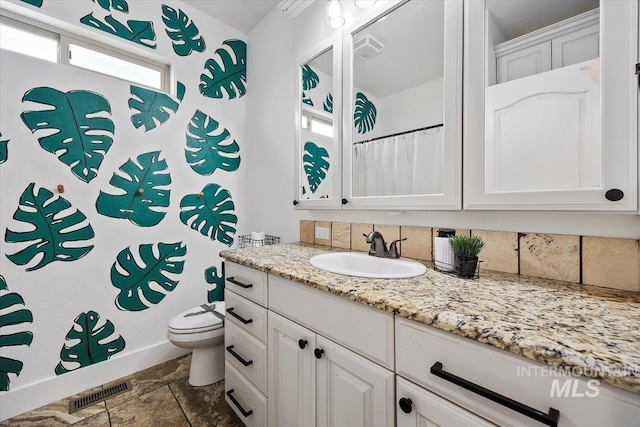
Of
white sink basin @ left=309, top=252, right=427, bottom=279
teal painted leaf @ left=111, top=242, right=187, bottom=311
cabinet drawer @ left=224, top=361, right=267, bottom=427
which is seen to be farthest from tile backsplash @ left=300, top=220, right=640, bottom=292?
teal painted leaf @ left=111, top=242, right=187, bottom=311

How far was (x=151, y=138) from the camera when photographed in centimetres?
193

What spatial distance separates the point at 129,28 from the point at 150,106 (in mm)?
524

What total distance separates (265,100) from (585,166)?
81.0 inches

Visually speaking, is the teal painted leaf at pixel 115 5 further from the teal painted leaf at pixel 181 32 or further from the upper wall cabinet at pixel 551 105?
the upper wall cabinet at pixel 551 105

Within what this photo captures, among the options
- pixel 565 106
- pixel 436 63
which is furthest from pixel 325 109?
pixel 565 106

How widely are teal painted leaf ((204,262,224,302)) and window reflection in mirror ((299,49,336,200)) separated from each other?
113cm

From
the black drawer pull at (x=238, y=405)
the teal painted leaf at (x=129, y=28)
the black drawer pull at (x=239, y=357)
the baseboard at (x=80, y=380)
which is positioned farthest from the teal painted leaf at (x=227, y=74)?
the black drawer pull at (x=238, y=405)

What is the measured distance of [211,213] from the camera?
89.0 inches

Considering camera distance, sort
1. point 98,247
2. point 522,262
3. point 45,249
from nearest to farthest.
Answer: point 522,262 < point 45,249 < point 98,247

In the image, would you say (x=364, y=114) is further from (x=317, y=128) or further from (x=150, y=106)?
(x=150, y=106)

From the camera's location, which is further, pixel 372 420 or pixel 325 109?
pixel 325 109

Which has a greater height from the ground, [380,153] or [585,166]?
[380,153]

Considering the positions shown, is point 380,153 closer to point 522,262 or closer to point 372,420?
point 522,262

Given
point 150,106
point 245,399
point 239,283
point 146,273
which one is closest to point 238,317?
point 239,283
